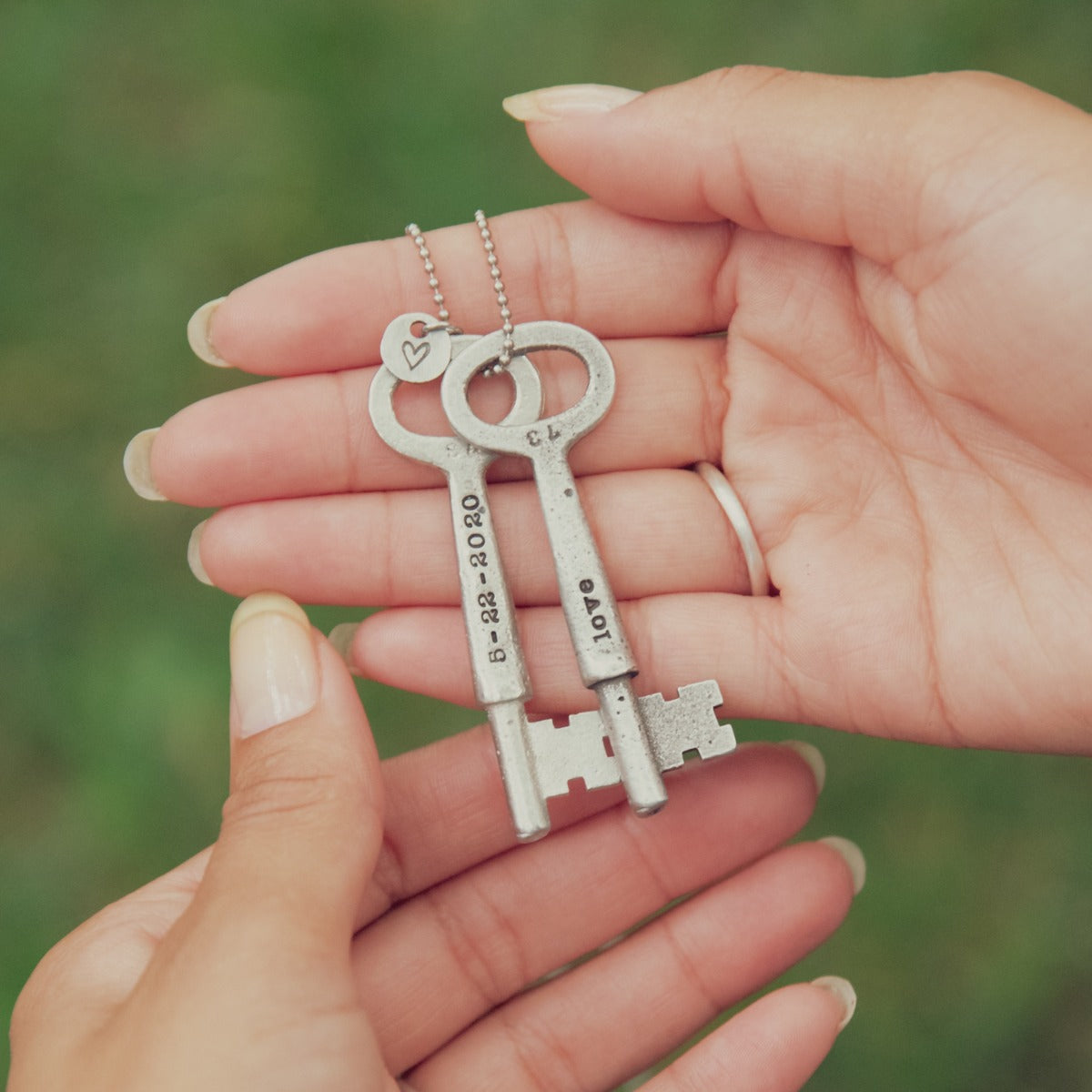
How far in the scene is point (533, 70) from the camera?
3869 mm

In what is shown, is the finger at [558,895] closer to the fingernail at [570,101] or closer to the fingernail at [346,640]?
the fingernail at [346,640]

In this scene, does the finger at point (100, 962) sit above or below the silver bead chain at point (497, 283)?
below

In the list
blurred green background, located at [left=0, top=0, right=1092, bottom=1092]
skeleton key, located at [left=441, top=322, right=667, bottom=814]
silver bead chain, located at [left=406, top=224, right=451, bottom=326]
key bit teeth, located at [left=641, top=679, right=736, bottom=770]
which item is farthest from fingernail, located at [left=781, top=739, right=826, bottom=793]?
silver bead chain, located at [left=406, top=224, right=451, bottom=326]

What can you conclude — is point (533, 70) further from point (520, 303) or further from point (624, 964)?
point (624, 964)

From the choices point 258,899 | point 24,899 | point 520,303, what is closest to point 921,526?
point 520,303

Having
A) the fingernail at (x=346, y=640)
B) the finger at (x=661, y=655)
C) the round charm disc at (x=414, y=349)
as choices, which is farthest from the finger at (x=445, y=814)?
the round charm disc at (x=414, y=349)

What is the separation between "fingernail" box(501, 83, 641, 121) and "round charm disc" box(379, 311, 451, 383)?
49cm

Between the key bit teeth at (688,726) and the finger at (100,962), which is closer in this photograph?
the finger at (100,962)

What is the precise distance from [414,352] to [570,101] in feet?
2.04

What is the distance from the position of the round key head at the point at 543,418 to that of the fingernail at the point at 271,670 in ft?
1.77

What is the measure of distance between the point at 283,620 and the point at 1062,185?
1.66 meters

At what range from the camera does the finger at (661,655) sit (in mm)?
2438

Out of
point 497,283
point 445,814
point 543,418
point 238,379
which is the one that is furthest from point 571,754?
point 238,379

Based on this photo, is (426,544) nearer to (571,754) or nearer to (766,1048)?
(571,754)
